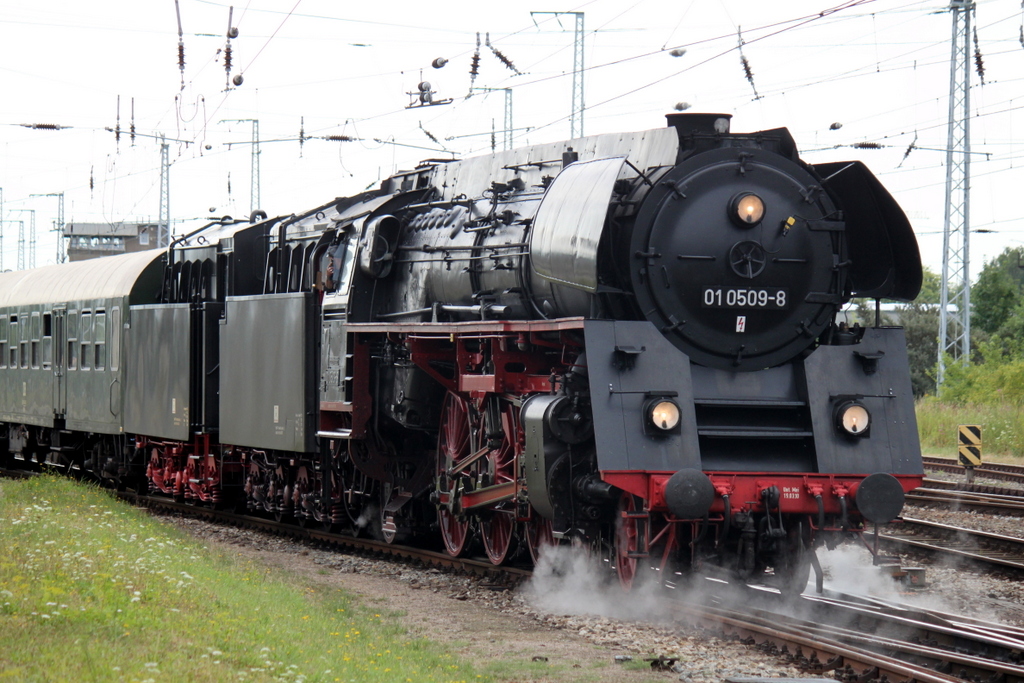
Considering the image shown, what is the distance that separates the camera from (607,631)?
8648mm

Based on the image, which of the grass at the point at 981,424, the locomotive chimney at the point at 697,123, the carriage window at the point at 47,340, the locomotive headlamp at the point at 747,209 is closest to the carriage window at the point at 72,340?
the carriage window at the point at 47,340

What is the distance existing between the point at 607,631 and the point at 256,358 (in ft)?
23.0

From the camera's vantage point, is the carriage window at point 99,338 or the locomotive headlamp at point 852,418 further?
the carriage window at point 99,338

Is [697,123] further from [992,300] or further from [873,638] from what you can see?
[992,300]

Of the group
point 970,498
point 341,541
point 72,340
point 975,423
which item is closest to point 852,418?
point 341,541

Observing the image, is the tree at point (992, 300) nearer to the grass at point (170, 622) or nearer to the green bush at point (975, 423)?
the green bush at point (975, 423)

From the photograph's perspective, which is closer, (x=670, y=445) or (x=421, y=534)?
(x=670, y=445)

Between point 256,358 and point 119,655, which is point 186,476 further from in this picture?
point 119,655

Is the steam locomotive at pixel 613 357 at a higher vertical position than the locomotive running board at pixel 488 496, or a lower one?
higher

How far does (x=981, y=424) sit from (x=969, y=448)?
6229mm

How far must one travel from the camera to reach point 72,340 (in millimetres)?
20141

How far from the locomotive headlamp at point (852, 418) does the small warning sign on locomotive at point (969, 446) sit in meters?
9.92

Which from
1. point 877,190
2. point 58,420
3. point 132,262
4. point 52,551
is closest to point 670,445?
point 877,190

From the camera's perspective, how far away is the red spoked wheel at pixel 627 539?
336 inches
